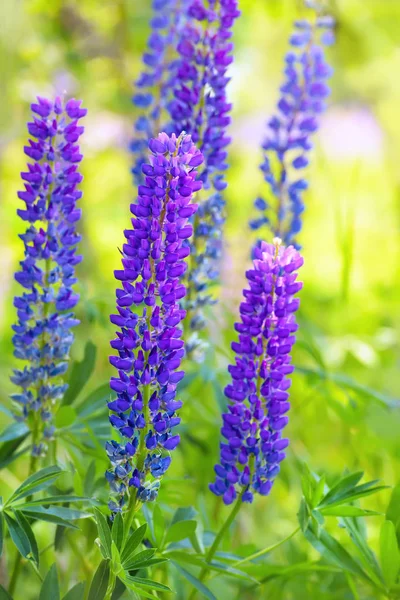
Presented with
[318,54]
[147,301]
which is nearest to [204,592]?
[147,301]

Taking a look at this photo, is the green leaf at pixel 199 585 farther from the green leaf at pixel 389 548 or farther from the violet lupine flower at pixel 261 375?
the green leaf at pixel 389 548

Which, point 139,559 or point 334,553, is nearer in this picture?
point 139,559

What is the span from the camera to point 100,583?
2.70 ft

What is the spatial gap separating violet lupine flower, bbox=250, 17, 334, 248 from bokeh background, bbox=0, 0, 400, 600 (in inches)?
5.0

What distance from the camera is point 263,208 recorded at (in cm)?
135

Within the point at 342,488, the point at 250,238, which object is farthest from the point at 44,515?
the point at 250,238

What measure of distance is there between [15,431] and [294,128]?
29.2 inches

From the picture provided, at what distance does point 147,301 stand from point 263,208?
0.61m

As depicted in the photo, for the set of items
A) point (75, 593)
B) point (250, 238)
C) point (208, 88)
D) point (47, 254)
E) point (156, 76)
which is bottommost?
point (75, 593)

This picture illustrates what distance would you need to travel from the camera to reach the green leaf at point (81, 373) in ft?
3.71

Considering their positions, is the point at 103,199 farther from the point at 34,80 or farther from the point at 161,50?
the point at 161,50

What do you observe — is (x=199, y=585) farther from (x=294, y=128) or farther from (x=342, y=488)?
(x=294, y=128)

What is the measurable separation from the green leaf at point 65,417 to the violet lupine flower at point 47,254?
2cm

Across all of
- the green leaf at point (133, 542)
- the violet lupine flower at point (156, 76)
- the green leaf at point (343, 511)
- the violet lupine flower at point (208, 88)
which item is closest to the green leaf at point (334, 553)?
the green leaf at point (343, 511)
